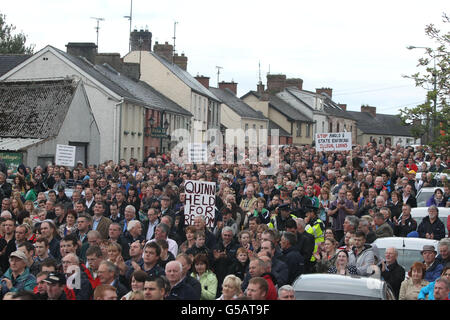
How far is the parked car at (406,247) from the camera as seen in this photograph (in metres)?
10.6

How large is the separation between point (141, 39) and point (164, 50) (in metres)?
3.32

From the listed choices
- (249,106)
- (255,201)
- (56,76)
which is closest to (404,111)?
(255,201)

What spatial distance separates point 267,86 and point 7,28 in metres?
28.1

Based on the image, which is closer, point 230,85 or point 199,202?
point 199,202

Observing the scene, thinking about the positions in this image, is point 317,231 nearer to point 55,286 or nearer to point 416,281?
point 416,281

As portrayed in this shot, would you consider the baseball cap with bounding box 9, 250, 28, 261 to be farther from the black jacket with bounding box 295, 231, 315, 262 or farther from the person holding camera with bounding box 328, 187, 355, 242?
the person holding camera with bounding box 328, 187, 355, 242

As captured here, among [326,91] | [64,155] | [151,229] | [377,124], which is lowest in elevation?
[151,229]

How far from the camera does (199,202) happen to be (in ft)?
41.5

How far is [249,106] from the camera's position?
66875 mm

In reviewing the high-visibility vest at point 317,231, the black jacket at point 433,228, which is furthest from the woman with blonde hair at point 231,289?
the black jacket at point 433,228

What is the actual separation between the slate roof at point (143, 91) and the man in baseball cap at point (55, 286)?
112 ft

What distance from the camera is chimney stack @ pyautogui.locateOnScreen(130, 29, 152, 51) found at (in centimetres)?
5269

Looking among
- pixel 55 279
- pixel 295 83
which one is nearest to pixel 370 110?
pixel 295 83
